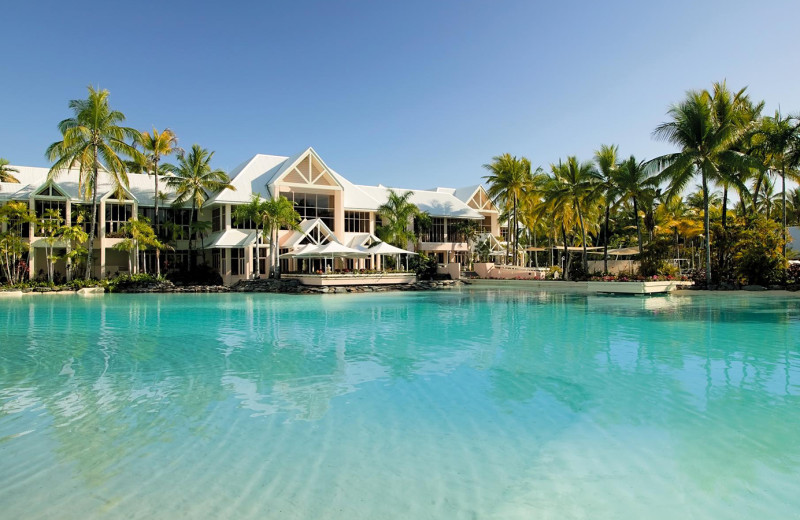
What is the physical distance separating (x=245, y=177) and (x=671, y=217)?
31.3 metres

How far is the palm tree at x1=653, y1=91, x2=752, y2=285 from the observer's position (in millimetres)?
26688

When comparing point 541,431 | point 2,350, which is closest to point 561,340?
point 541,431

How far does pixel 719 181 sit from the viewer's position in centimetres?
2791

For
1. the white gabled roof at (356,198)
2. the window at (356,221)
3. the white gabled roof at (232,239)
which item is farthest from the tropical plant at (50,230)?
the window at (356,221)

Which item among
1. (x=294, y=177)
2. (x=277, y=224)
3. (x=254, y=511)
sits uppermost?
(x=294, y=177)

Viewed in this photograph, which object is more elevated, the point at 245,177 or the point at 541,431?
the point at 245,177

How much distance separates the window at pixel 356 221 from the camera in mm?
42594

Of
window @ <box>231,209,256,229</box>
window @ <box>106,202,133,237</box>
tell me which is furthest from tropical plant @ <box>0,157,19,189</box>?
window @ <box>231,209,256,229</box>

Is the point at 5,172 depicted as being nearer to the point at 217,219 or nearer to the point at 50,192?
the point at 50,192

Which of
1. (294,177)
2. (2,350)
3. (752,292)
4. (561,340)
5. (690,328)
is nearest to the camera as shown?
(2,350)

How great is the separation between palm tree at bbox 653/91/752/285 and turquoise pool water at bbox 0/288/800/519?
15100 mm

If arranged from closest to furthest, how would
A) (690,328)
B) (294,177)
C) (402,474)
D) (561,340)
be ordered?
1. (402,474)
2. (561,340)
3. (690,328)
4. (294,177)

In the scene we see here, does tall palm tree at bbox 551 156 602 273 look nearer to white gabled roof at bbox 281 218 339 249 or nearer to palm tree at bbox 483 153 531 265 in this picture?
palm tree at bbox 483 153 531 265

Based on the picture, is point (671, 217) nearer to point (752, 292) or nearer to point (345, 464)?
point (752, 292)
